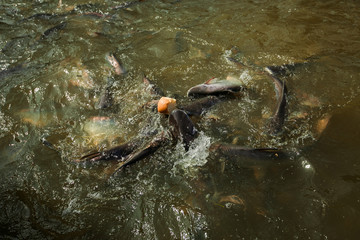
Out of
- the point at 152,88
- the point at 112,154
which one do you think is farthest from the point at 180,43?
the point at 112,154

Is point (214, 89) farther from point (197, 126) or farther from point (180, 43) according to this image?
point (180, 43)

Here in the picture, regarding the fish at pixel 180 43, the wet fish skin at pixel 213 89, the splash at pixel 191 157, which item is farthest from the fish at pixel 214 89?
the fish at pixel 180 43

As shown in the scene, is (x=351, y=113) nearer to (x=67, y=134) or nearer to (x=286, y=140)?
(x=286, y=140)

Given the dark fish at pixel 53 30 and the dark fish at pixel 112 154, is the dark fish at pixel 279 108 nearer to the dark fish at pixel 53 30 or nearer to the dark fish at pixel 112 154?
the dark fish at pixel 112 154

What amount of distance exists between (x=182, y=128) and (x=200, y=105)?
1.95 feet

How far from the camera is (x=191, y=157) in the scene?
2.70 metres

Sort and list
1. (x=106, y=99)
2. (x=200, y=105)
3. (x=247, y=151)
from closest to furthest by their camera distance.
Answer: (x=247, y=151), (x=200, y=105), (x=106, y=99)

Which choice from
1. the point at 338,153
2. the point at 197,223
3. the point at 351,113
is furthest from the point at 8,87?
the point at 351,113

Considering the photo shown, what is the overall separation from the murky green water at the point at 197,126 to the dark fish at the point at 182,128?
120mm

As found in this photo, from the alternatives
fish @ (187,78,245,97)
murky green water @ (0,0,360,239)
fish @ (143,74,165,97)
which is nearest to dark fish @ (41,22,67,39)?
murky green water @ (0,0,360,239)

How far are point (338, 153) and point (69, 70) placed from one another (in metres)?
4.03

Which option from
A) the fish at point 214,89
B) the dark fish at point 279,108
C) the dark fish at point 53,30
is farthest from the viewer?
the dark fish at point 53,30

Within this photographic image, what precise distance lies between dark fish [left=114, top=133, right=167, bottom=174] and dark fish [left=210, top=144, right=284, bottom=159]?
571mm

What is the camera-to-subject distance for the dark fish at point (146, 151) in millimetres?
2539
